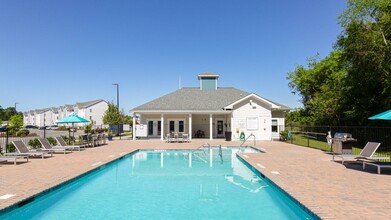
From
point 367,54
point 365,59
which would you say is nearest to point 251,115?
point 365,59

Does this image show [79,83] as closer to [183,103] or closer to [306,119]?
[183,103]

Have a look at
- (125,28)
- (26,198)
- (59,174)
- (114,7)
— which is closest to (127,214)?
(26,198)

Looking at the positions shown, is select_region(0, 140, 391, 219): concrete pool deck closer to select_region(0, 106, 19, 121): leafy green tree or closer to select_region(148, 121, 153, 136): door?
select_region(148, 121, 153, 136): door

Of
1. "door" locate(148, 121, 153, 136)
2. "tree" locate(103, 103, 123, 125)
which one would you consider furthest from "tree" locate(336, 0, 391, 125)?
"tree" locate(103, 103, 123, 125)

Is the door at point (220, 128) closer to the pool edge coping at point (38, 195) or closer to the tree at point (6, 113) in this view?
the pool edge coping at point (38, 195)

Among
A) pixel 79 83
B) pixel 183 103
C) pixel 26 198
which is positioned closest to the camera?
pixel 26 198

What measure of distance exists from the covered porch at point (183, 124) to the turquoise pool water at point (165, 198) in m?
17.6

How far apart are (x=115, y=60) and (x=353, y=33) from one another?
937 inches

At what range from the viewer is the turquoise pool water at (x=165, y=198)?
6.04 meters

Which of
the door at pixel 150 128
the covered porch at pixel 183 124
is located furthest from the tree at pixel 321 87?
the door at pixel 150 128

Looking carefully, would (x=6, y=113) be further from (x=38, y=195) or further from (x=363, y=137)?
(x=363, y=137)

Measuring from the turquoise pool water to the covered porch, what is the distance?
57.9ft

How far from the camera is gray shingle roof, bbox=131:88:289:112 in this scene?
2759 centimetres

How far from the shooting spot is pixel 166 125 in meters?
29.3
